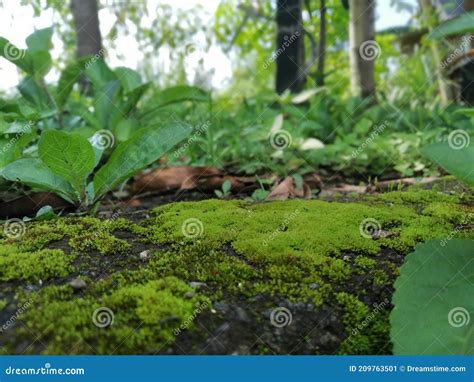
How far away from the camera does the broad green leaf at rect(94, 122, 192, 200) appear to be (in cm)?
185

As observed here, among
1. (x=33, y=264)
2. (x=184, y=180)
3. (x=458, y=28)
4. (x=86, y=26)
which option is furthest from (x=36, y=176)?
(x=86, y=26)

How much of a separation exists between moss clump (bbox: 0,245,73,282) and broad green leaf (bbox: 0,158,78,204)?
0.38m

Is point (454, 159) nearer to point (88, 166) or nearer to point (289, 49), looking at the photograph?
point (88, 166)

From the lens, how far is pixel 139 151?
187 centimetres

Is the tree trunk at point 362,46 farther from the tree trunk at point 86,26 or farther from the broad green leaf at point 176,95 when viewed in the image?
the tree trunk at point 86,26

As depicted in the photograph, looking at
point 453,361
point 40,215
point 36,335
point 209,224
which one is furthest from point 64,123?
point 453,361

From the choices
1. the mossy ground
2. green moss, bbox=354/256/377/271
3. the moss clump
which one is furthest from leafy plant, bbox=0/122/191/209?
green moss, bbox=354/256/377/271

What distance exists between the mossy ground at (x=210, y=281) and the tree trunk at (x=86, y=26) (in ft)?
11.9

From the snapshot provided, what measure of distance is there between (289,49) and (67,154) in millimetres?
3848

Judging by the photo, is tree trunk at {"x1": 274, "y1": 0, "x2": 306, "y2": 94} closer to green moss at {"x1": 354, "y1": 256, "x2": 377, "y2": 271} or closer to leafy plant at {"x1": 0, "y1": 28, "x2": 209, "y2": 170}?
leafy plant at {"x1": 0, "y1": 28, "x2": 209, "y2": 170}

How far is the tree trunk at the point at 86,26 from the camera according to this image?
4.92 metres

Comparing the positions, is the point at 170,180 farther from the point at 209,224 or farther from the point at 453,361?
the point at 453,361

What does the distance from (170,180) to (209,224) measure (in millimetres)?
831

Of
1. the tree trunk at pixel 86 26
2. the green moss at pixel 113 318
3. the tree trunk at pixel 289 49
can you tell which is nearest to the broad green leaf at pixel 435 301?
the green moss at pixel 113 318
